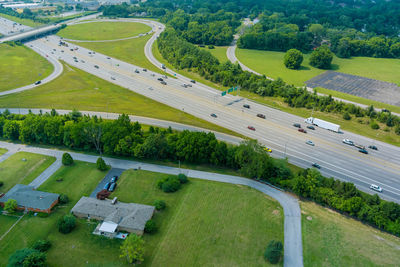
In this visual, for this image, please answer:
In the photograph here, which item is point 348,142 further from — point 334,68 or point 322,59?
point 334,68

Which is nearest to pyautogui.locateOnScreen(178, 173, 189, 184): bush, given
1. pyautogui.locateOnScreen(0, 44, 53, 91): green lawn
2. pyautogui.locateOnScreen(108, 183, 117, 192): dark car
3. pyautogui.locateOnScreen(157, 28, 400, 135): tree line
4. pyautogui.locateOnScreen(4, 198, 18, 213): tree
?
pyautogui.locateOnScreen(108, 183, 117, 192): dark car

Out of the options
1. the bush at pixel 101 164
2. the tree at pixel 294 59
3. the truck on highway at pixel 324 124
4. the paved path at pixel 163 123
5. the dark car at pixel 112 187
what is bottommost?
the dark car at pixel 112 187

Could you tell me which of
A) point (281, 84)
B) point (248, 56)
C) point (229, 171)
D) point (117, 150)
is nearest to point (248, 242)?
point (229, 171)

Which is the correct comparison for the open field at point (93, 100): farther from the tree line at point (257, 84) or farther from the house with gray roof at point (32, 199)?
the house with gray roof at point (32, 199)

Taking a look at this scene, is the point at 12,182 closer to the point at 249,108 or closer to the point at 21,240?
the point at 21,240

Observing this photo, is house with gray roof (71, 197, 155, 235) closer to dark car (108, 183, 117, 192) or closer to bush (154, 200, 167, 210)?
bush (154, 200, 167, 210)

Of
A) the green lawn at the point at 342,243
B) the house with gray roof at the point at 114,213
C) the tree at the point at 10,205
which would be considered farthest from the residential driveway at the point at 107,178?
the green lawn at the point at 342,243
